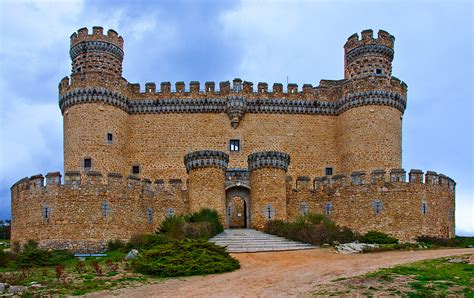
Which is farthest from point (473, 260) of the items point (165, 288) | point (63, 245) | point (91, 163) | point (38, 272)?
point (91, 163)

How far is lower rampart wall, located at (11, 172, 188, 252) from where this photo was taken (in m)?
30.0

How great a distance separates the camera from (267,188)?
3272 centimetres

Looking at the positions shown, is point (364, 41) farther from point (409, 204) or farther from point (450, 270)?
point (450, 270)

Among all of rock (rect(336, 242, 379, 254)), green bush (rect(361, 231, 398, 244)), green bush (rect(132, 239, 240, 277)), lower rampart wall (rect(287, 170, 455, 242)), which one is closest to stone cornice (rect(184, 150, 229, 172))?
lower rampart wall (rect(287, 170, 455, 242))

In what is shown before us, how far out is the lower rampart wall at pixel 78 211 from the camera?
2995cm

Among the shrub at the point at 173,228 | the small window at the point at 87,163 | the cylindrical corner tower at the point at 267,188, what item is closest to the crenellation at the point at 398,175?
the cylindrical corner tower at the point at 267,188

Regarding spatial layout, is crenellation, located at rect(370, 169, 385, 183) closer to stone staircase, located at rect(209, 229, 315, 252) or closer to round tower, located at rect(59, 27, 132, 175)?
stone staircase, located at rect(209, 229, 315, 252)

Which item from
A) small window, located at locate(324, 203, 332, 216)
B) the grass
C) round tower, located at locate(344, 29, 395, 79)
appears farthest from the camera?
round tower, located at locate(344, 29, 395, 79)

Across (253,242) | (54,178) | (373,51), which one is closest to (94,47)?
(54,178)

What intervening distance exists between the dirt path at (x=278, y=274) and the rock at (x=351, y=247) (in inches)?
20.6

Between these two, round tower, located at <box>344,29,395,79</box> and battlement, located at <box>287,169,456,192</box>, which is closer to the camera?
battlement, located at <box>287,169,456,192</box>

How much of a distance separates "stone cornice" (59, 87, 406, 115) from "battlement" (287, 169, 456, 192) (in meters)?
8.06

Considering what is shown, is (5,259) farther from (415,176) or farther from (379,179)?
(415,176)

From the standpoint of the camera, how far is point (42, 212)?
30.3m
